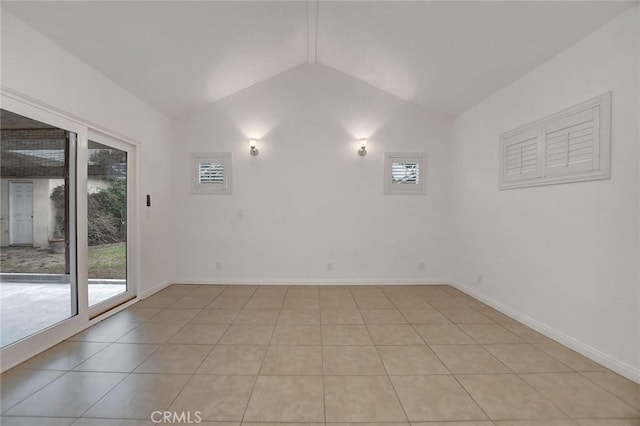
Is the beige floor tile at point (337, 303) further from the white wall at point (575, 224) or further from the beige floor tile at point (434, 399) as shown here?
the white wall at point (575, 224)

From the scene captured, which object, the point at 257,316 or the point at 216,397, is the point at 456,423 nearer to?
the point at 216,397

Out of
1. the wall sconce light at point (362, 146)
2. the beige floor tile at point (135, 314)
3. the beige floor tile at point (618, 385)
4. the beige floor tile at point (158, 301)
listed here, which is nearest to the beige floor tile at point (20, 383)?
the beige floor tile at point (135, 314)

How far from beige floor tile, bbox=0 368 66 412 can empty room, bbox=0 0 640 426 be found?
22mm

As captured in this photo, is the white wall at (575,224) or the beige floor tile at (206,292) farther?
the beige floor tile at (206,292)

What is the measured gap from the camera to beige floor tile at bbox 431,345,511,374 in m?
2.10

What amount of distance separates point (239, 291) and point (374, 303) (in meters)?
2.00

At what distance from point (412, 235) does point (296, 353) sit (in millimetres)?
2884

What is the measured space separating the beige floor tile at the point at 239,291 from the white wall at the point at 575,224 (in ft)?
10.7

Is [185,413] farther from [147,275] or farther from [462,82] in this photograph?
[462,82]

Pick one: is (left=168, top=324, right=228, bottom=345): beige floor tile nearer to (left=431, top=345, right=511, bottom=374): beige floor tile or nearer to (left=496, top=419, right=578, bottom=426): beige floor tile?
(left=431, top=345, right=511, bottom=374): beige floor tile

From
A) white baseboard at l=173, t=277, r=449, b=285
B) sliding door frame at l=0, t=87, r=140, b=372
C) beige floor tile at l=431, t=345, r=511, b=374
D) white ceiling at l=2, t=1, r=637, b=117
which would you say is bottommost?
beige floor tile at l=431, t=345, r=511, b=374

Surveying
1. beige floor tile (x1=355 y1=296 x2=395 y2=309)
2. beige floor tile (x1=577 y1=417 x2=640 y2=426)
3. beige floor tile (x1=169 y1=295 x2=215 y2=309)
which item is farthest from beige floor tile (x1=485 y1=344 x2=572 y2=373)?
beige floor tile (x1=169 y1=295 x2=215 y2=309)

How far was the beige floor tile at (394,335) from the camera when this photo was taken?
2.54 meters

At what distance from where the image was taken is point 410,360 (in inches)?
87.9
